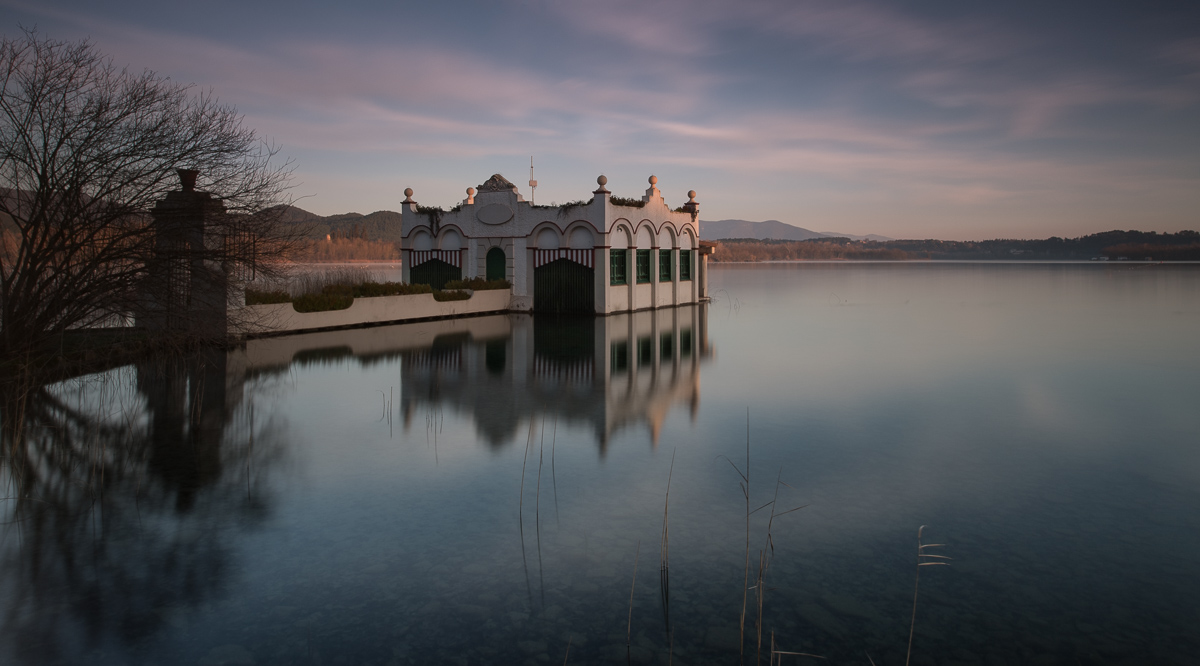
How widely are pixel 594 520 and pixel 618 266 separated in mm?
23998

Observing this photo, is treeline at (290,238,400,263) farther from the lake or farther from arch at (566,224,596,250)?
the lake

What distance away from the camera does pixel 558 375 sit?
14.8 m

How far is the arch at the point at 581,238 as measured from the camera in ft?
96.3

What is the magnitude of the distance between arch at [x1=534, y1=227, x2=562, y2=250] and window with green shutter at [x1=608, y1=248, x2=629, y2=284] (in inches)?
80.7

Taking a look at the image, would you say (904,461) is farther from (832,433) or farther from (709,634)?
(709,634)

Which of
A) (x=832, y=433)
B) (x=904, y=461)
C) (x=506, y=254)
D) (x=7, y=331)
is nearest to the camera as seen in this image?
(x=904, y=461)

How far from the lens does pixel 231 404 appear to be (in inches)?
457

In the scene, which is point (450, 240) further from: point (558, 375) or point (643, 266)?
point (558, 375)

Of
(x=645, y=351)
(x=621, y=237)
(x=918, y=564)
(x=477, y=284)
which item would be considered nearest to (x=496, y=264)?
(x=477, y=284)

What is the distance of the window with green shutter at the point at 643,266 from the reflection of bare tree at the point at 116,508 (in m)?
21.4

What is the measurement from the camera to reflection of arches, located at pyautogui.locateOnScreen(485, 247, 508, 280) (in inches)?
1232

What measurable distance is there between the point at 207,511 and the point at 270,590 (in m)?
1.94

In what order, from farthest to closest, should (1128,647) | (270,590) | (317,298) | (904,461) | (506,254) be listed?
(506,254) < (317,298) < (904,461) < (270,590) < (1128,647)

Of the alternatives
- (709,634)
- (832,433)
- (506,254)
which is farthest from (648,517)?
(506,254)
